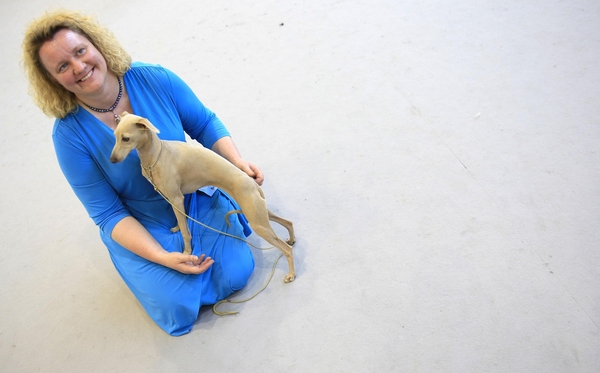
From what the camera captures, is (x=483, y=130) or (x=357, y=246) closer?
(x=357, y=246)

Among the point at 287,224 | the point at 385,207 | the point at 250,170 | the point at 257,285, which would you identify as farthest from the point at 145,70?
the point at 385,207

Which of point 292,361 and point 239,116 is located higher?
point 239,116

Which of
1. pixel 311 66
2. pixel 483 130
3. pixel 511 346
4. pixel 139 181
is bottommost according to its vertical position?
pixel 511 346

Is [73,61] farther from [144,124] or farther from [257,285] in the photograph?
[257,285]

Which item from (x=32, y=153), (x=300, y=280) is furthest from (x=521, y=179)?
(x=32, y=153)

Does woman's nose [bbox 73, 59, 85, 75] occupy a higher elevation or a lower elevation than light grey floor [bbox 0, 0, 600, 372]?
higher

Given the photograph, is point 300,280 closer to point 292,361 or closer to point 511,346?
point 292,361

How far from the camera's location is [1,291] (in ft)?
6.85

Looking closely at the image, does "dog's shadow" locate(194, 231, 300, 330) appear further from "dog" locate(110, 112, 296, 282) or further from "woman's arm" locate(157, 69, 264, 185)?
"woman's arm" locate(157, 69, 264, 185)

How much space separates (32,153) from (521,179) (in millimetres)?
2718

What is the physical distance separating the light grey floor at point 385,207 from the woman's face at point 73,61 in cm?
93

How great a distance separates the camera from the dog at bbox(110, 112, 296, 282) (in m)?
1.46

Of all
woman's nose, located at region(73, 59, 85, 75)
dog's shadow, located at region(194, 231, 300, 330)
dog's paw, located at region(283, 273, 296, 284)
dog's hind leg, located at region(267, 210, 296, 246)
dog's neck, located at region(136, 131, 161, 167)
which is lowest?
dog's shadow, located at region(194, 231, 300, 330)

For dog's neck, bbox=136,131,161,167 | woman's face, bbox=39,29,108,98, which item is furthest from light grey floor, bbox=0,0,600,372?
woman's face, bbox=39,29,108,98
